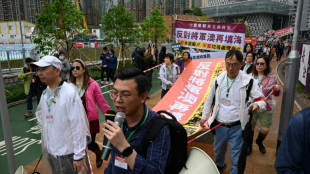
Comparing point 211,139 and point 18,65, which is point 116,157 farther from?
point 18,65

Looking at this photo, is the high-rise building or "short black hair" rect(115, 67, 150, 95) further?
the high-rise building

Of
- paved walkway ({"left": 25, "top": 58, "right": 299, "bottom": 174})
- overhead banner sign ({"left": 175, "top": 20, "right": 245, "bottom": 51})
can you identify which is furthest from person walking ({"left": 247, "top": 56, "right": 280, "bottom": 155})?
overhead banner sign ({"left": 175, "top": 20, "right": 245, "bottom": 51})

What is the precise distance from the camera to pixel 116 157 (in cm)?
155

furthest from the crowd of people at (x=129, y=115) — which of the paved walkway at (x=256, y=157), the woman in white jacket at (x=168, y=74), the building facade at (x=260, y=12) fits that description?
the building facade at (x=260, y=12)

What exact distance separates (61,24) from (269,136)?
372 inches

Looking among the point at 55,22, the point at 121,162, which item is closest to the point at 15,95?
the point at 55,22

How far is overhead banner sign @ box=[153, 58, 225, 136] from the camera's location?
5.07 meters

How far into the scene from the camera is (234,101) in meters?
3.01

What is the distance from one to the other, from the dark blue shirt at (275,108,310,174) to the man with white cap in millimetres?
1781

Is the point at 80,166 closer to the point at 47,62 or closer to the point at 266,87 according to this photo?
the point at 47,62

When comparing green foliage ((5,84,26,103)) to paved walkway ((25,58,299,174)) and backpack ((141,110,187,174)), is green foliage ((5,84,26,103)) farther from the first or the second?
backpack ((141,110,187,174))

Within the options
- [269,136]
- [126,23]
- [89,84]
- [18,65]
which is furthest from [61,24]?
[269,136]

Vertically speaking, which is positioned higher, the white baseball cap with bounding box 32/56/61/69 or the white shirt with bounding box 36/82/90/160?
the white baseball cap with bounding box 32/56/61/69

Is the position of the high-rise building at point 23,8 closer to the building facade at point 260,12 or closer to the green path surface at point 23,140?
the green path surface at point 23,140
